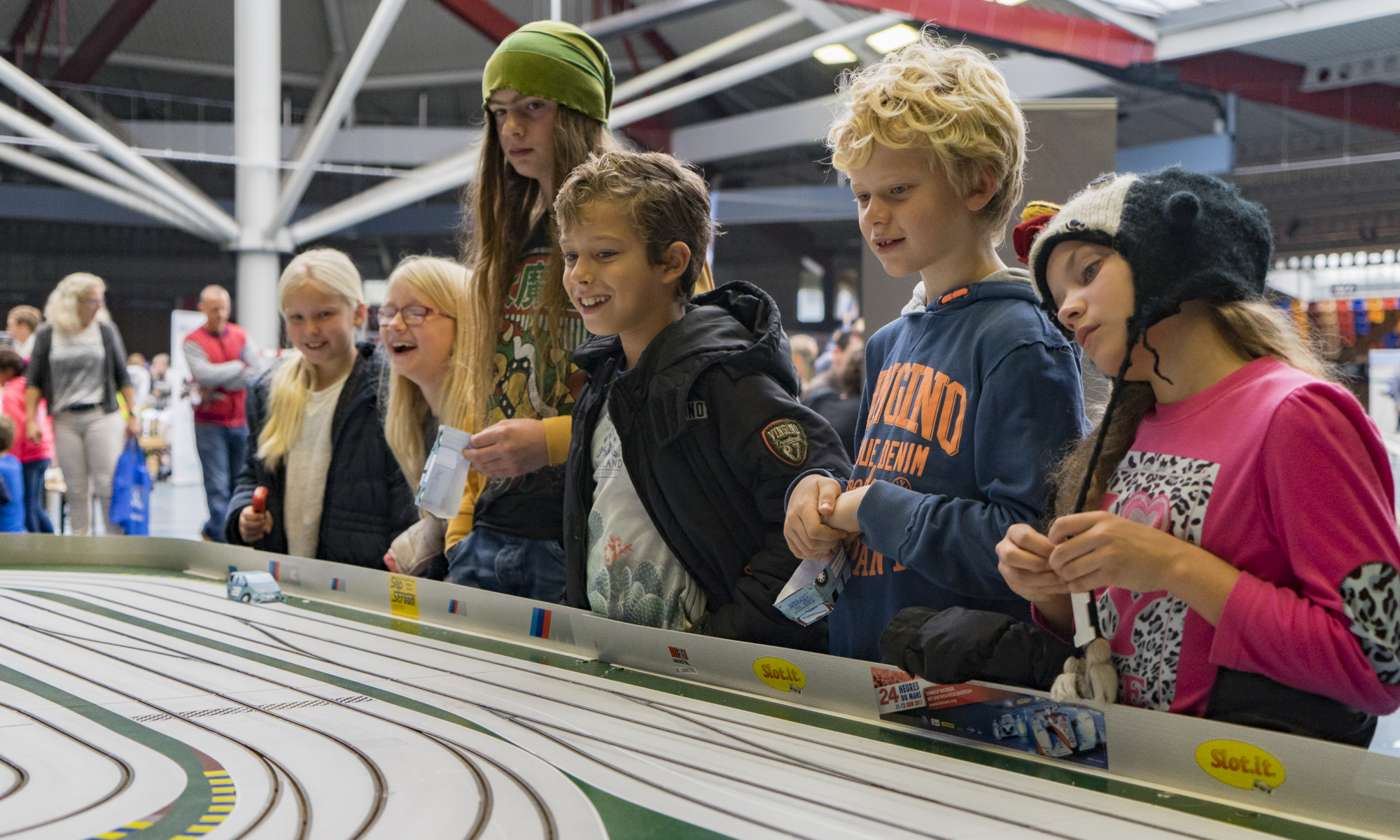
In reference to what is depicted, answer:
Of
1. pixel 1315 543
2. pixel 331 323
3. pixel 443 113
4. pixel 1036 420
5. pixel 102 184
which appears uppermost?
pixel 443 113

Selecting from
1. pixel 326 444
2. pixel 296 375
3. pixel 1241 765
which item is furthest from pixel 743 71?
pixel 1241 765

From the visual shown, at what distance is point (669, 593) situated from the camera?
68.3 inches

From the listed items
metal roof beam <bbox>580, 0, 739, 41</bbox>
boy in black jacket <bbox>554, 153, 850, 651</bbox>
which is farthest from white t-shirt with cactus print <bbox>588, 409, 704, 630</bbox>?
metal roof beam <bbox>580, 0, 739, 41</bbox>

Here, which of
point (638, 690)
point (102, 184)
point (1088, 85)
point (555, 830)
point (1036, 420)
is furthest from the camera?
point (1088, 85)

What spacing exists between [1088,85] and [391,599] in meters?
7.72

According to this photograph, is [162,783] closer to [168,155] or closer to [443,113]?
→ [168,155]

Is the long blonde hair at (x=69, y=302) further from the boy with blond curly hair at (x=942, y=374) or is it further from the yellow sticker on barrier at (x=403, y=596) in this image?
the boy with blond curly hair at (x=942, y=374)

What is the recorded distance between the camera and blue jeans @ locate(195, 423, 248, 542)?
560 centimetres

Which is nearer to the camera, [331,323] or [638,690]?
[638,690]

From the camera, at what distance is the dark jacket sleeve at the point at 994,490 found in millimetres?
1277

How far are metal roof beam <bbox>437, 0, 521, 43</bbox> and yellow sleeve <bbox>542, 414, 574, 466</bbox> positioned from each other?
7.14 meters

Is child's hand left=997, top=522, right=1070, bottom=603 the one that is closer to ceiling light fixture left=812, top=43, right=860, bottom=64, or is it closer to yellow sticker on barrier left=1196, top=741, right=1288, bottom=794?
yellow sticker on barrier left=1196, top=741, right=1288, bottom=794

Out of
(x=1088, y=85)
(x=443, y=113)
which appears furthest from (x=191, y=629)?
(x=1088, y=85)

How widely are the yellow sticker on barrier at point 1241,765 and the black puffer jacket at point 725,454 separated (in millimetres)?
659
